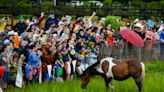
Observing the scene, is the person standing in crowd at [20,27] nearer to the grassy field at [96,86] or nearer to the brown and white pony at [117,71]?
the grassy field at [96,86]

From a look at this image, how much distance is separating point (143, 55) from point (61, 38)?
5.45 meters

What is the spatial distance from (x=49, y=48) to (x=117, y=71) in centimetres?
261

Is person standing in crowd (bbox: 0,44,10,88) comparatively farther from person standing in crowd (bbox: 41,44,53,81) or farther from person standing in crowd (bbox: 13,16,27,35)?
person standing in crowd (bbox: 13,16,27,35)

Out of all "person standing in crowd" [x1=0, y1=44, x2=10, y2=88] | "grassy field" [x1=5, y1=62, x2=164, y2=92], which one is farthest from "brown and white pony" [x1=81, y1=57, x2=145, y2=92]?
"person standing in crowd" [x1=0, y1=44, x2=10, y2=88]

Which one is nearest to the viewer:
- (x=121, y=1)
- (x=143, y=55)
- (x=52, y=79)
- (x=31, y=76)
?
(x=31, y=76)

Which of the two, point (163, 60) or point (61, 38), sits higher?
point (61, 38)

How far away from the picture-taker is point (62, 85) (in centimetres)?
1731

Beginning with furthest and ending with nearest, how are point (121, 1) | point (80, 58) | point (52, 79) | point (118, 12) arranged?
1. point (121, 1)
2. point (118, 12)
3. point (80, 58)
4. point (52, 79)

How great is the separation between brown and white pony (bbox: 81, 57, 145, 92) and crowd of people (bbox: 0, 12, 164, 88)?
163 cm

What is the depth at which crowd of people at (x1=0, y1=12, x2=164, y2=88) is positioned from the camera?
16844 millimetres

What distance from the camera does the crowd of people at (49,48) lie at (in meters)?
16.8

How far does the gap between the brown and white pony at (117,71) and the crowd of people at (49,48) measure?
1630mm

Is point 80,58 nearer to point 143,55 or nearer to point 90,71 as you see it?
point 90,71

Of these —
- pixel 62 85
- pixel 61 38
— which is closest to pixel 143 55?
pixel 61 38
